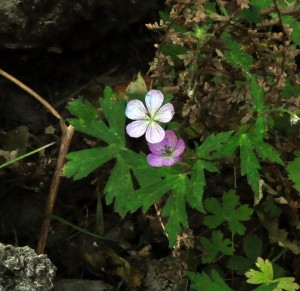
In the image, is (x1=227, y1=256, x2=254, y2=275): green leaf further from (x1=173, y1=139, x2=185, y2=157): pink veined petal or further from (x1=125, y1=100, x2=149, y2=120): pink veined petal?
(x1=125, y1=100, x2=149, y2=120): pink veined petal

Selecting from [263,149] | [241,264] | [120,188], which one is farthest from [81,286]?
[263,149]

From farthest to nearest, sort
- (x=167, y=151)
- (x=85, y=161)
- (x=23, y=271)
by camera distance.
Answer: (x=85, y=161)
(x=167, y=151)
(x=23, y=271)

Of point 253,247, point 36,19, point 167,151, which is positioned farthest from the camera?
point 36,19

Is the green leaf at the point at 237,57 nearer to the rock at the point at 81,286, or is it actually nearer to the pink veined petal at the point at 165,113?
the pink veined petal at the point at 165,113

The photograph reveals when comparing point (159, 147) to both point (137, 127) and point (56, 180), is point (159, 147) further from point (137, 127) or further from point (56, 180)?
point (56, 180)

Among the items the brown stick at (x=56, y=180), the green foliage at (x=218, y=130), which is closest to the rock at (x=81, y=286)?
the brown stick at (x=56, y=180)

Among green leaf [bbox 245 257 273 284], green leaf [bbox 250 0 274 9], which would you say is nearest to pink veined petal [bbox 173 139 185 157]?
green leaf [bbox 245 257 273 284]
